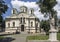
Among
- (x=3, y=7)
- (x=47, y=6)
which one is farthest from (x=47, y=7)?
(x=3, y=7)

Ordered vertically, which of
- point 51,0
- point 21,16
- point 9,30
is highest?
point 51,0

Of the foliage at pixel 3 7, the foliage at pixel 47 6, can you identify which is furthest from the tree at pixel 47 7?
the foliage at pixel 3 7

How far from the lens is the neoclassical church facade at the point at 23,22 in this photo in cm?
7444

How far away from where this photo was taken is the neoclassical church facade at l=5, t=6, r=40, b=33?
244 feet

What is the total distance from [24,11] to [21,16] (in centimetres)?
264

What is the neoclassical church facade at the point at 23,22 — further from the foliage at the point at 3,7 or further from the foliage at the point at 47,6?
the foliage at the point at 3,7

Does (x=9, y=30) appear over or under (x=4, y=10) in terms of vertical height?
under

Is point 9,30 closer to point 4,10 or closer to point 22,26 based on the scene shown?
point 22,26

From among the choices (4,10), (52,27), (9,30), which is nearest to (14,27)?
(9,30)

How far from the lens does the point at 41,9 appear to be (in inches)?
2056

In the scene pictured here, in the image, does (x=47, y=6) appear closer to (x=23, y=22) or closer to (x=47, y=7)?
(x=47, y=7)

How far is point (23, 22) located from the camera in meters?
75.2

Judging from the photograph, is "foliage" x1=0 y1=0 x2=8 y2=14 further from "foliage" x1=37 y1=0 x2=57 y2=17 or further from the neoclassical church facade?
the neoclassical church facade

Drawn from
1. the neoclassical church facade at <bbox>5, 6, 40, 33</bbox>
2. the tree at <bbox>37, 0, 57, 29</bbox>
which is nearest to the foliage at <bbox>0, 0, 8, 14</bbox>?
the tree at <bbox>37, 0, 57, 29</bbox>
